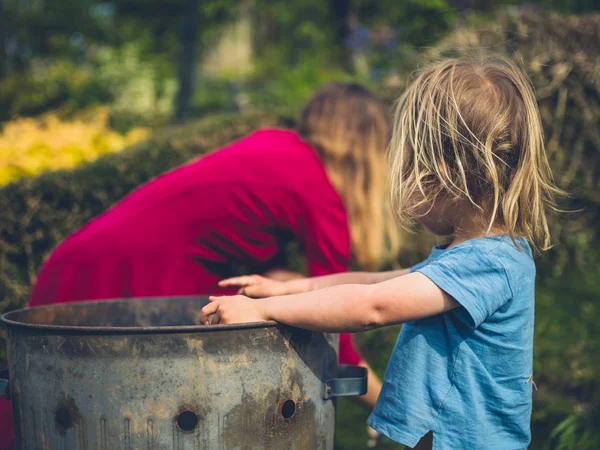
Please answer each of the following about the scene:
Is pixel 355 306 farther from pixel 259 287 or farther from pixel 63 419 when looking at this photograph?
pixel 63 419

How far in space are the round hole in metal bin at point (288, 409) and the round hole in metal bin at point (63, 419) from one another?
47cm

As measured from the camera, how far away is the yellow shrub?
5.16 meters

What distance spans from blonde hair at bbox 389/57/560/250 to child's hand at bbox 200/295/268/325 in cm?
41

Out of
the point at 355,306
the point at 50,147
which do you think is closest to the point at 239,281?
the point at 355,306

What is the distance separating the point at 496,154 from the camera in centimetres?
166

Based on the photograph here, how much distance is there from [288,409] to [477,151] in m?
0.73

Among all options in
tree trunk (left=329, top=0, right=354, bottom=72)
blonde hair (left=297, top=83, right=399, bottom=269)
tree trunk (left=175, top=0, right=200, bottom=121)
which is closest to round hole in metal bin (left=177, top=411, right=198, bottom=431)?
blonde hair (left=297, top=83, right=399, bottom=269)

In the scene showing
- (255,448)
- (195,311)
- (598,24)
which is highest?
(598,24)

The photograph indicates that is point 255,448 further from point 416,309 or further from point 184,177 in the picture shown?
point 184,177

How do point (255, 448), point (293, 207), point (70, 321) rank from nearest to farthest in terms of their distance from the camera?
point (255, 448)
point (70, 321)
point (293, 207)

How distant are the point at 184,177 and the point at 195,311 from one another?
2.44 feet

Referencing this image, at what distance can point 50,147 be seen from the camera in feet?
18.3

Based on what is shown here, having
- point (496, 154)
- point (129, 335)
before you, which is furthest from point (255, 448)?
point (496, 154)

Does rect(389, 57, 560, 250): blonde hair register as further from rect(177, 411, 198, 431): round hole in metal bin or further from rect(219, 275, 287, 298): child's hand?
rect(177, 411, 198, 431): round hole in metal bin
